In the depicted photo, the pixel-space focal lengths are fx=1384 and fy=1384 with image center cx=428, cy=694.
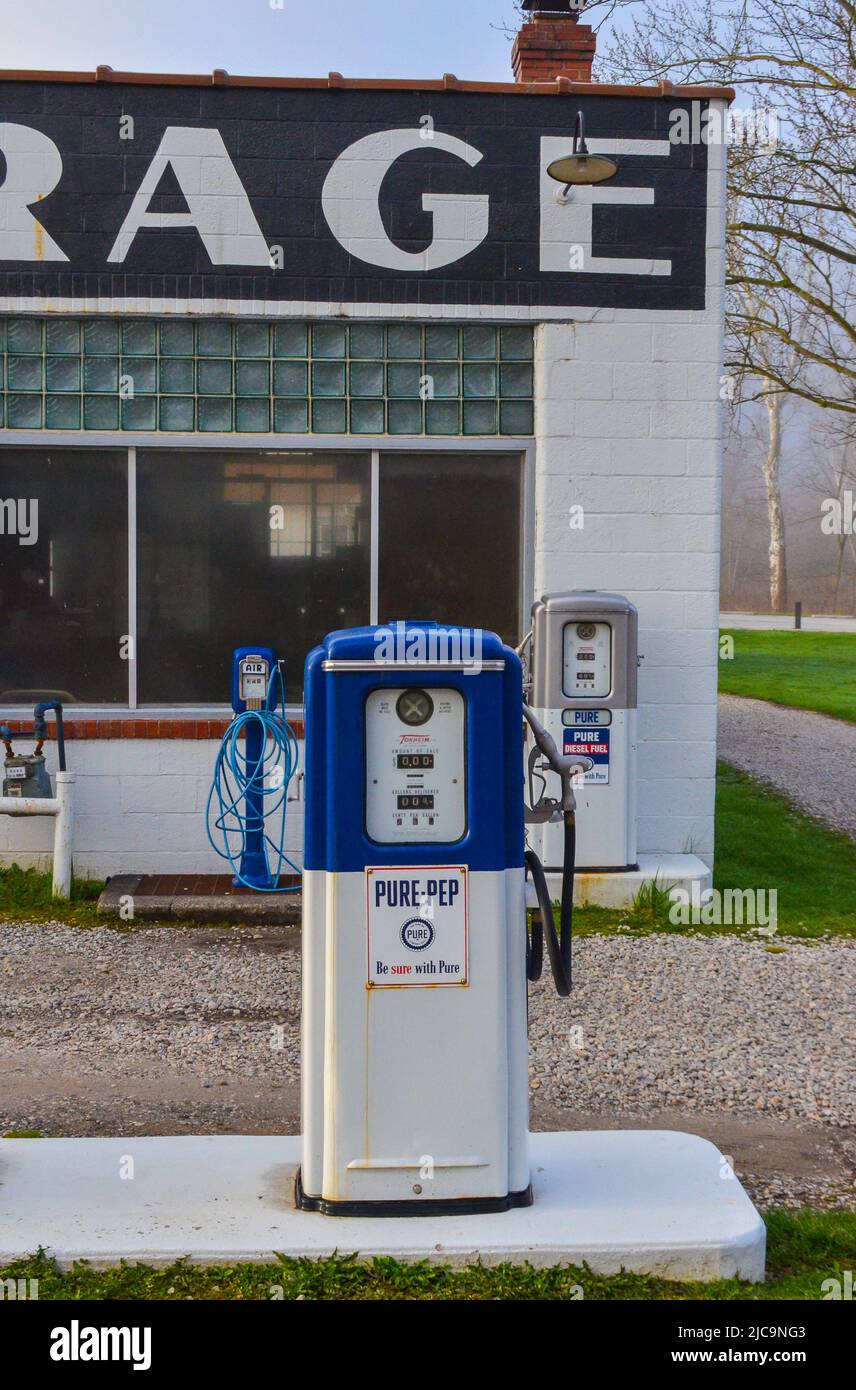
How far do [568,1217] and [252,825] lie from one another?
4.75m

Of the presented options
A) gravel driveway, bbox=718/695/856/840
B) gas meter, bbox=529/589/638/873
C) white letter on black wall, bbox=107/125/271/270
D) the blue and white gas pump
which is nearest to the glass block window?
white letter on black wall, bbox=107/125/271/270

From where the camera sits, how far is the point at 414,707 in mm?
3760

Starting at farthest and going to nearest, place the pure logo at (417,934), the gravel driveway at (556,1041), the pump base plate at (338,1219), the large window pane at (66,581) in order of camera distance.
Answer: the large window pane at (66,581) → the gravel driveway at (556,1041) → the pure logo at (417,934) → the pump base plate at (338,1219)

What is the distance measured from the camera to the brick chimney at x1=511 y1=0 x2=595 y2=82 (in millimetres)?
8828

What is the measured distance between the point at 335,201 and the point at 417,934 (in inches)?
227

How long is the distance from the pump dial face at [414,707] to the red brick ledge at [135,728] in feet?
15.5

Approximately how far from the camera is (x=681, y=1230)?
12.3ft

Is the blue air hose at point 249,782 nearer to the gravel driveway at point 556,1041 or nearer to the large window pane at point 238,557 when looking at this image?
the large window pane at point 238,557

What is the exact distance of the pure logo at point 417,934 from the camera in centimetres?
376

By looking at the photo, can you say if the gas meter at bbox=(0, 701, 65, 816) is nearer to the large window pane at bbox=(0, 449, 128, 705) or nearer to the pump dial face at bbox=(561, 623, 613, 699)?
the large window pane at bbox=(0, 449, 128, 705)

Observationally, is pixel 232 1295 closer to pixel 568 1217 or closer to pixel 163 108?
pixel 568 1217

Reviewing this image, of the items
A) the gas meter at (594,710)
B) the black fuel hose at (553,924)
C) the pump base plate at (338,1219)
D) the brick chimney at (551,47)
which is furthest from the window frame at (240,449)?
the black fuel hose at (553,924)

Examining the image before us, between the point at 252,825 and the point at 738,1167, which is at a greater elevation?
the point at 252,825

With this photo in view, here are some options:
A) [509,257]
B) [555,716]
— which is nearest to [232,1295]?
[555,716]
